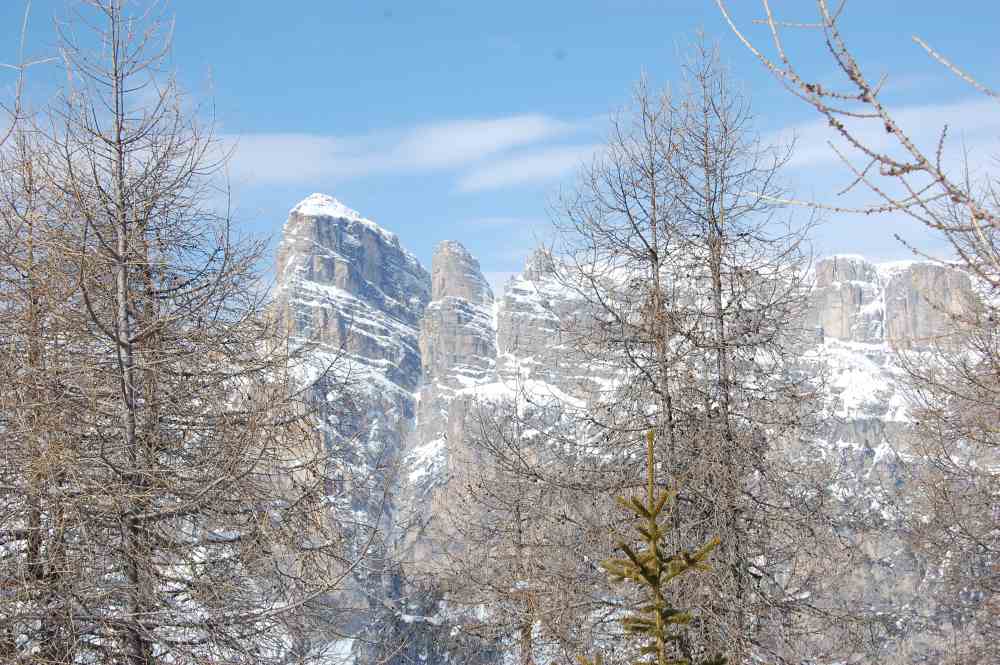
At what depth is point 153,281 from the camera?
7.54m

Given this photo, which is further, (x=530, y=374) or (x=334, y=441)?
(x=530, y=374)

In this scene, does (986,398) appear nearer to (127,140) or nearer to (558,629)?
(558,629)

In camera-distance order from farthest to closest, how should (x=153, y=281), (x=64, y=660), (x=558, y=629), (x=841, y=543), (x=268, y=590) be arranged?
(x=841, y=543), (x=558, y=629), (x=153, y=281), (x=268, y=590), (x=64, y=660)

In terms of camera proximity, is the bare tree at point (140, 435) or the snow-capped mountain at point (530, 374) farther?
the snow-capped mountain at point (530, 374)

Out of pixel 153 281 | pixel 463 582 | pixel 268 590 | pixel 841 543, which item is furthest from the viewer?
pixel 463 582

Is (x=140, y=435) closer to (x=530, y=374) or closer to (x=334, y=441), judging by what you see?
(x=334, y=441)

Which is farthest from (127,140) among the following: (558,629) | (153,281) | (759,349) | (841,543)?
(841,543)

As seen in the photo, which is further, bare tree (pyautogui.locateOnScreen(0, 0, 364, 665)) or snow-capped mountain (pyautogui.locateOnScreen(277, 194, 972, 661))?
snow-capped mountain (pyautogui.locateOnScreen(277, 194, 972, 661))

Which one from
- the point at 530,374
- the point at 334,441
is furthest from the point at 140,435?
the point at 530,374

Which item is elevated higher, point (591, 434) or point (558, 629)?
point (591, 434)

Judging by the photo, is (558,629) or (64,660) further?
(558,629)

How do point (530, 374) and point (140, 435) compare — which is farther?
point (530, 374)

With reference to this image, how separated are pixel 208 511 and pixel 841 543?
6191mm


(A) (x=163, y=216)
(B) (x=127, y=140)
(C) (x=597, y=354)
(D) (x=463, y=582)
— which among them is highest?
(B) (x=127, y=140)
